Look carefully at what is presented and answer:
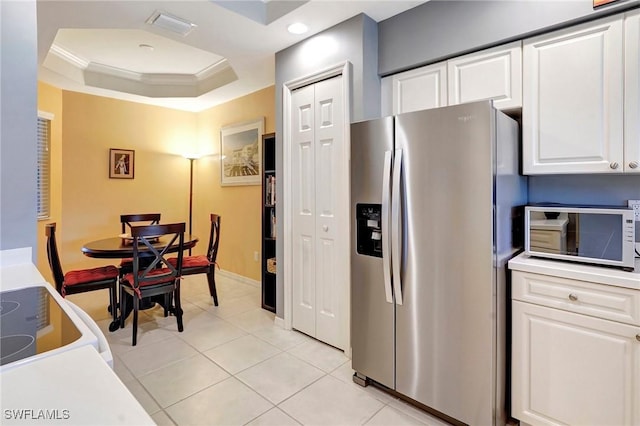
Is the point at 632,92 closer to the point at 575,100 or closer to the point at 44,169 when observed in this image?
the point at 575,100

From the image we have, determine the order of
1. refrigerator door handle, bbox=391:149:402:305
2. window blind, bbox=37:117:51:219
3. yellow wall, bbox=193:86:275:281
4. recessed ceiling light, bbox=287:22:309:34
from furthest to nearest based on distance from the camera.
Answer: yellow wall, bbox=193:86:275:281 → window blind, bbox=37:117:51:219 → recessed ceiling light, bbox=287:22:309:34 → refrigerator door handle, bbox=391:149:402:305

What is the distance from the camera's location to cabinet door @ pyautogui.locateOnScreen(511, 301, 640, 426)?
1.39 m

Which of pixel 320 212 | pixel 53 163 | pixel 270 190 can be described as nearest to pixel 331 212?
pixel 320 212

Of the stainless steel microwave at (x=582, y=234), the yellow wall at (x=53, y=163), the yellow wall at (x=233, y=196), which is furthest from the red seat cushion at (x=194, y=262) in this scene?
the stainless steel microwave at (x=582, y=234)

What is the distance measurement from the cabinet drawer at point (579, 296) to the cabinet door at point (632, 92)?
0.61 meters

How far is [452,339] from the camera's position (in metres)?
1.68

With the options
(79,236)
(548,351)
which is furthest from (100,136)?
(548,351)

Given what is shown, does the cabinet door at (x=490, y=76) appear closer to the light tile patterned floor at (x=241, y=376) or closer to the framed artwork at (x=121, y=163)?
the light tile patterned floor at (x=241, y=376)

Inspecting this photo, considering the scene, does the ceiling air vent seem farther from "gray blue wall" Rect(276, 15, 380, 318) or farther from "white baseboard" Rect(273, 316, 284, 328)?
"white baseboard" Rect(273, 316, 284, 328)

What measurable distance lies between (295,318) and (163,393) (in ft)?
3.86

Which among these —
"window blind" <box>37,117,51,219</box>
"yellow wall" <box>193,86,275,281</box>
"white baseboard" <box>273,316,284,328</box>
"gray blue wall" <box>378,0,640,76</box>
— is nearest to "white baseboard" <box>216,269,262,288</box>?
"yellow wall" <box>193,86,275,281</box>

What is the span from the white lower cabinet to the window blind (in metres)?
4.84

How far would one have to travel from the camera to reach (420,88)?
2270mm

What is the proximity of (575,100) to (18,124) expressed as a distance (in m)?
2.62
